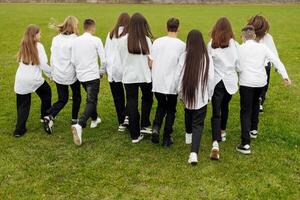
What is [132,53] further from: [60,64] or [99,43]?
[60,64]

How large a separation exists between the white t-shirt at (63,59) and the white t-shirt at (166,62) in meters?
1.68

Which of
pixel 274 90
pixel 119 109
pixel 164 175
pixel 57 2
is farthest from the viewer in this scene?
pixel 57 2

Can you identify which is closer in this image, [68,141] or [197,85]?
[197,85]

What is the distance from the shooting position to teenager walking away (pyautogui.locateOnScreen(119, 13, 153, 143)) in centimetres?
728

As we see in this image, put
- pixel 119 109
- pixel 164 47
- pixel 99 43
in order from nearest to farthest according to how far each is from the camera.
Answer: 1. pixel 164 47
2. pixel 99 43
3. pixel 119 109

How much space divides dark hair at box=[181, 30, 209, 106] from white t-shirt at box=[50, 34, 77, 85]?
232 cm

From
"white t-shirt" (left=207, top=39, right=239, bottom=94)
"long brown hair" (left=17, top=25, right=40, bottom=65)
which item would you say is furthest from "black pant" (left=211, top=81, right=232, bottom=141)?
"long brown hair" (left=17, top=25, right=40, bottom=65)

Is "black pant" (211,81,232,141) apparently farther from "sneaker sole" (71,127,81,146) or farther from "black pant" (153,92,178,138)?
"sneaker sole" (71,127,81,146)

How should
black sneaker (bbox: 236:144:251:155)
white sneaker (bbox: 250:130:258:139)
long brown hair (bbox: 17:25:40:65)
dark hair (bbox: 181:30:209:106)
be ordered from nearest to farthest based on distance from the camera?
dark hair (bbox: 181:30:209:106) → black sneaker (bbox: 236:144:251:155) → long brown hair (bbox: 17:25:40:65) → white sneaker (bbox: 250:130:258:139)

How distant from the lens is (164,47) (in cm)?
706

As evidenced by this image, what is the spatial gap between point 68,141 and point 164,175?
220cm

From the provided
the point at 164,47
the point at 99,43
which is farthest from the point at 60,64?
the point at 164,47

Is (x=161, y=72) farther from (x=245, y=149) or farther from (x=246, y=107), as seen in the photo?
(x=245, y=149)

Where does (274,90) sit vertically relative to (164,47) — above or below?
below
